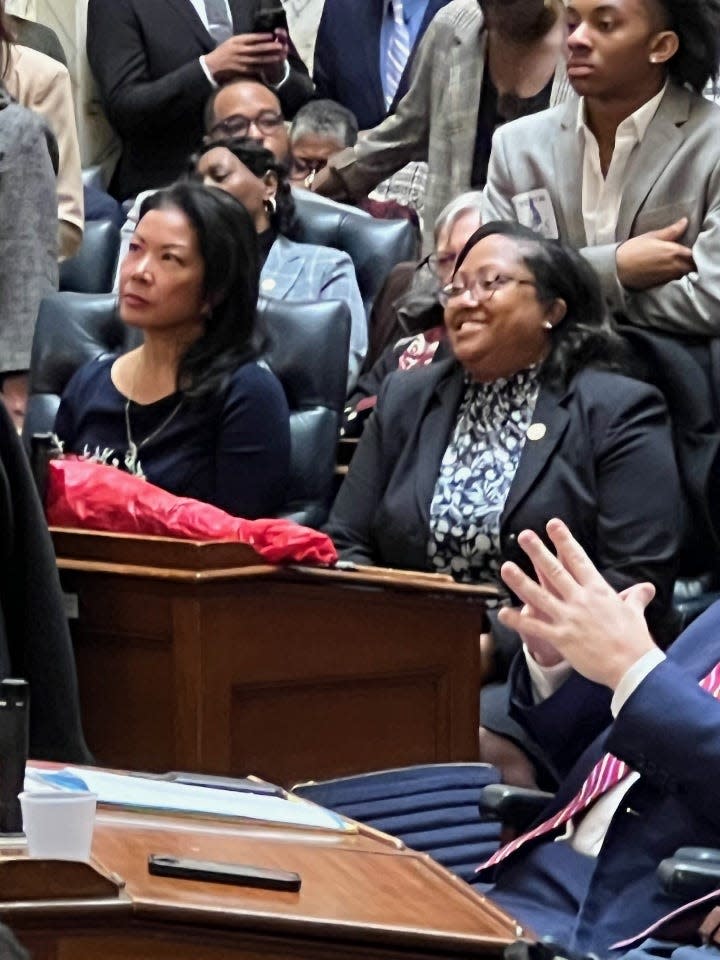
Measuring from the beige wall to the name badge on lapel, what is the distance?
9.62 feet

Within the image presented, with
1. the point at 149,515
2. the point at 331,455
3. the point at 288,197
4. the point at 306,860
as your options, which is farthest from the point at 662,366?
the point at 306,860

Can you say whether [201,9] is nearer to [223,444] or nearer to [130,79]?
[130,79]

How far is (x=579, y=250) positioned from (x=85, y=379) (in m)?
1.02

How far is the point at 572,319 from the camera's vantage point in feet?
11.8

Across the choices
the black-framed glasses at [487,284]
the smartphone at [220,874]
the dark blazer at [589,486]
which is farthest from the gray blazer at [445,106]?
the smartphone at [220,874]

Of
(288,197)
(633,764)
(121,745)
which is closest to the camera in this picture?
(633,764)

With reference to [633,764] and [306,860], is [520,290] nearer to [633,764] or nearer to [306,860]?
[633,764]

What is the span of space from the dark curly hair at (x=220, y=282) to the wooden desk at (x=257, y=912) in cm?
217

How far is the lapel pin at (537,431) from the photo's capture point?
11.5ft

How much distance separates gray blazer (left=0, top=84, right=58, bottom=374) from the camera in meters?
4.21

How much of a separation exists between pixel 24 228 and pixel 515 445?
1352 millimetres

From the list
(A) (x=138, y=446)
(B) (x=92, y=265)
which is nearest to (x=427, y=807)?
(A) (x=138, y=446)

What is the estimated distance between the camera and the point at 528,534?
1955mm

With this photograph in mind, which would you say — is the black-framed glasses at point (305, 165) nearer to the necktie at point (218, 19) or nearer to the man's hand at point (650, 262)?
the necktie at point (218, 19)
